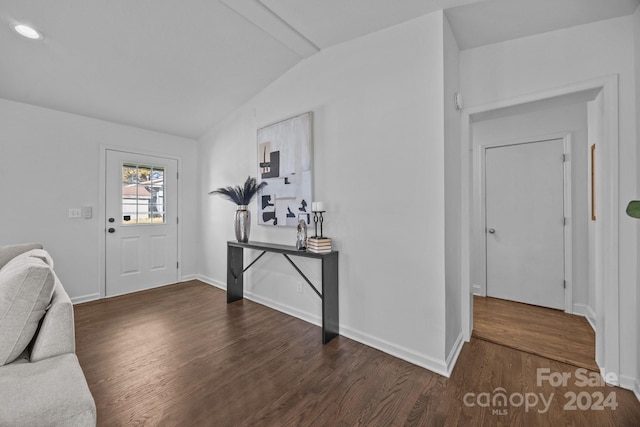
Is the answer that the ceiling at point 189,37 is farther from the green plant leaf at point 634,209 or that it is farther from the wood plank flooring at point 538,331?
the wood plank flooring at point 538,331

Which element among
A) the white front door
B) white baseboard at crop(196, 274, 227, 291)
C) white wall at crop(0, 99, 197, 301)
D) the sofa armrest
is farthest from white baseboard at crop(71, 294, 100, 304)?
the sofa armrest

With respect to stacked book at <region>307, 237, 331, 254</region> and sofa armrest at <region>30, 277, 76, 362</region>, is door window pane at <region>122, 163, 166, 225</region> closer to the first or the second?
stacked book at <region>307, 237, 331, 254</region>

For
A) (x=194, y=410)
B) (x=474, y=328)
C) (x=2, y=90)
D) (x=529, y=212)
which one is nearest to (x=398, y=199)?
(x=474, y=328)

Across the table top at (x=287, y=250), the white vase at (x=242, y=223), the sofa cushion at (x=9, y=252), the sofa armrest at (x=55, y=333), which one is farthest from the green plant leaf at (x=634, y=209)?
the sofa cushion at (x=9, y=252)

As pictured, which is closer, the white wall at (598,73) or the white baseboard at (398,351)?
the white wall at (598,73)

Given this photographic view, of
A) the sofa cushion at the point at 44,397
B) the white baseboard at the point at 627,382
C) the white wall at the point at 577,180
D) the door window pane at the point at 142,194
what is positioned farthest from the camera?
the door window pane at the point at 142,194

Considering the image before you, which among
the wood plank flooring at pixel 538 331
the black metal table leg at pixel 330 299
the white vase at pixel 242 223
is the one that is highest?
the white vase at pixel 242 223

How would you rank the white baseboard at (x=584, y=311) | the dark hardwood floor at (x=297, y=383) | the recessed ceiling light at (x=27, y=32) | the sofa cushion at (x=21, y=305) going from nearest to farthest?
the sofa cushion at (x=21, y=305) → the dark hardwood floor at (x=297, y=383) → the recessed ceiling light at (x=27, y=32) → the white baseboard at (x=584, y=311)

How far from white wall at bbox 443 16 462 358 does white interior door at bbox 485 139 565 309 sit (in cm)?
146

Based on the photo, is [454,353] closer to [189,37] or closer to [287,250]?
[287,250]

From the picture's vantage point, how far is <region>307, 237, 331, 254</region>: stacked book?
2393 mm

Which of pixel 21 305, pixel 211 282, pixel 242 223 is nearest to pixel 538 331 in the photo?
pixel 242 223

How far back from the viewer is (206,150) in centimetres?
418

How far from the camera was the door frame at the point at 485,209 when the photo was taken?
288 cm
